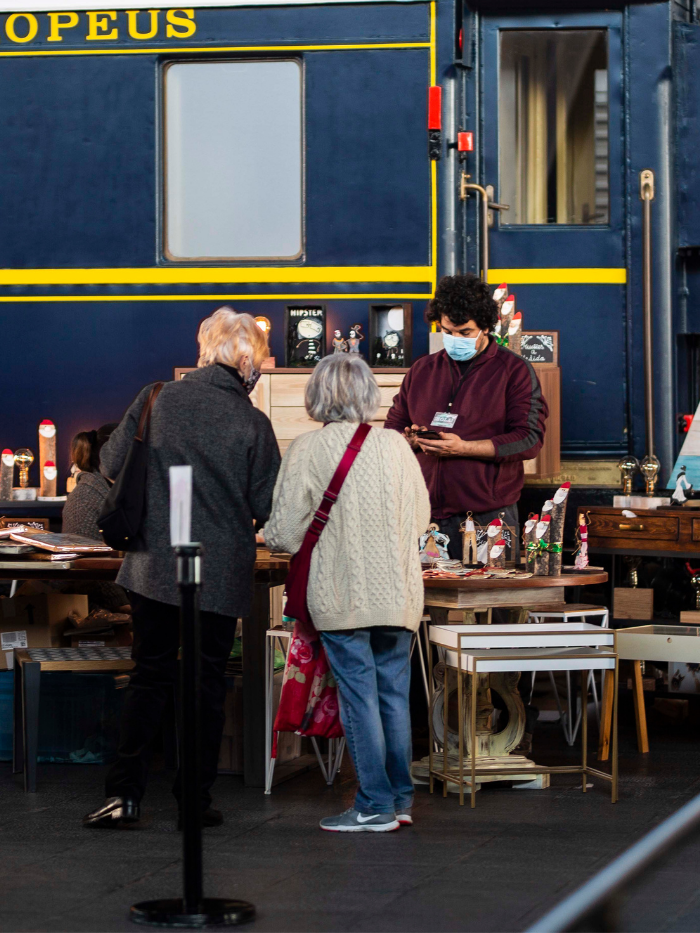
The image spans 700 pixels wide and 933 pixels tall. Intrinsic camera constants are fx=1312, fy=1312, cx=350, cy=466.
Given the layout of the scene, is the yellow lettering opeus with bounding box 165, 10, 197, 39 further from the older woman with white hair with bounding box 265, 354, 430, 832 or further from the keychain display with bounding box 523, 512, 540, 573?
the keychain display with bounding box 523, 512, 540, 573

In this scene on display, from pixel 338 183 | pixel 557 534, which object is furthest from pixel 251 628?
pixel 338 183

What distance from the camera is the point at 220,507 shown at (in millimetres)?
4379

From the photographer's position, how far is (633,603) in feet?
21.4

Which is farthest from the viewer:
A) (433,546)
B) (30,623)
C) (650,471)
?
(650,471)

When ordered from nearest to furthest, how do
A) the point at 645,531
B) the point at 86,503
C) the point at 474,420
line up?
the point at 474,420, the point at 86,503, the point at 645,531

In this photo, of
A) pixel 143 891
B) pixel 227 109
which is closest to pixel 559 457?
pixel 227 109

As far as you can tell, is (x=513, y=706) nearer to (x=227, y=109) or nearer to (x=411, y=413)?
(x=411, y=413)

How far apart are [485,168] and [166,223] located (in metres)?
1.76

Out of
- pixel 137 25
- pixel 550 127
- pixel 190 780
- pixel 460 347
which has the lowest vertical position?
pixel 190 780

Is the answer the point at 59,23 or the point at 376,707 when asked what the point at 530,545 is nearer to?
the point at 376,707

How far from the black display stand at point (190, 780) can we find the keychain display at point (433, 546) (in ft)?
6.01

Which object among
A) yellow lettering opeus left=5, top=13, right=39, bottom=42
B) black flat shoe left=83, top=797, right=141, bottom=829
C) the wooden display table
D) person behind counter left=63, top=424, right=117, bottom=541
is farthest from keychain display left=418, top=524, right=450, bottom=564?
yellow lettering opeus left=5, top=13, right=39, bottom=42

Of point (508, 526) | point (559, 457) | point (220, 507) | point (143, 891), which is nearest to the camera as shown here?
point (143, 891)

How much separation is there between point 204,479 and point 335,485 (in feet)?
1.44
